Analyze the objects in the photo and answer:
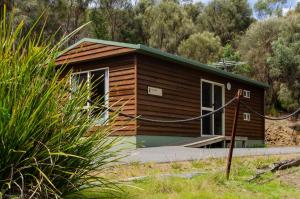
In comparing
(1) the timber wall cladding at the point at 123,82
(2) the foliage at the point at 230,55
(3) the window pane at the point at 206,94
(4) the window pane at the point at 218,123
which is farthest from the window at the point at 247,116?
(2) the foliage at the point at 230,55

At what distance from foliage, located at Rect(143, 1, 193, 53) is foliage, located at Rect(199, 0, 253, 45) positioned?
2.98 meters

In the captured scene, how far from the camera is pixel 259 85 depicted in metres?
19.1

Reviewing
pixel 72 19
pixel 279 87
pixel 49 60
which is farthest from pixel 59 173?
pixel 72 19

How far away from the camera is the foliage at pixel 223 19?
1640 inches

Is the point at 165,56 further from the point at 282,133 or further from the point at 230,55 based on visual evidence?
the point at 230,55

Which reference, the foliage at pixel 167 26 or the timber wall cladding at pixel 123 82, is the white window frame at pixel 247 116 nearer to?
the timber wall cladding at pixel 123 82

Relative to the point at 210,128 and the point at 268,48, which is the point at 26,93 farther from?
the point at 268,48

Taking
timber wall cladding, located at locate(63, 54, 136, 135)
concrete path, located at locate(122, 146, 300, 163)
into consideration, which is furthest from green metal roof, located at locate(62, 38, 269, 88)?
concrete path, located at locate(122, 146, 300, 163)

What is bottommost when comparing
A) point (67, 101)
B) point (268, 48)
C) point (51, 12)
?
point (67, 101)

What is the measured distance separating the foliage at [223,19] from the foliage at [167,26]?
9.78 feet

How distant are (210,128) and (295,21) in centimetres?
1826

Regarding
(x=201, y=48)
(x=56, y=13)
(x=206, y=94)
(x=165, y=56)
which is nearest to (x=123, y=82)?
(x=165, y=56)

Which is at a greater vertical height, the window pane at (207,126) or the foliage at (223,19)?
the foliage at (223,19)

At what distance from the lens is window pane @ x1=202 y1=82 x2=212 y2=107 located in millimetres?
15906
